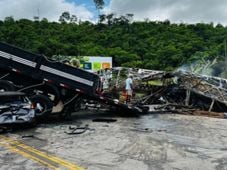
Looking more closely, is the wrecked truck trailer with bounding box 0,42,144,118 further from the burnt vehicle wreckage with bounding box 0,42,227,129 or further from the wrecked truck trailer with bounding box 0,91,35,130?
the wrecked truck trailer with bounding box 0,91,35,130

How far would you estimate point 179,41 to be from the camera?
2357 inches

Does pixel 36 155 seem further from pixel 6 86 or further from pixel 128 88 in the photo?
pixel 128 88

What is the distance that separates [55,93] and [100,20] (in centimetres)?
6692

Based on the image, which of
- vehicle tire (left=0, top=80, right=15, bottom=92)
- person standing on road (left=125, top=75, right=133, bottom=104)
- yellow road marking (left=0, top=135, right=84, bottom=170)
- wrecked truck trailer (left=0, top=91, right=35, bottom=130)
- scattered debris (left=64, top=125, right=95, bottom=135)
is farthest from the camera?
person standing on road (left=125, top=75, right=133, bottom=104)

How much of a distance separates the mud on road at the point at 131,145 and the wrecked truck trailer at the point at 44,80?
1010mm

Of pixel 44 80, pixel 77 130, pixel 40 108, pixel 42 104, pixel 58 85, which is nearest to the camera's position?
pixel 77 130

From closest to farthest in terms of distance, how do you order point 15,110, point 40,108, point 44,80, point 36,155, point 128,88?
point 36,155 → point 15,110 → point 40,108 → point 44,80 → point 128,88

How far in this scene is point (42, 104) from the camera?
1312 cm

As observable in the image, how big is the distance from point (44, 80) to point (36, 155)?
6017 mm

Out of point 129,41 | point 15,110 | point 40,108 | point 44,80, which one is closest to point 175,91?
point 44,80

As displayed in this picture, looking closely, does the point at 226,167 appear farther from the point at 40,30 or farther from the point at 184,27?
the point at 184,27

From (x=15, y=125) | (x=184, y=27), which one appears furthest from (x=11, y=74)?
(x=184, y=27)

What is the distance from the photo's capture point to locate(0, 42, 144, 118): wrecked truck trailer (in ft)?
43.2

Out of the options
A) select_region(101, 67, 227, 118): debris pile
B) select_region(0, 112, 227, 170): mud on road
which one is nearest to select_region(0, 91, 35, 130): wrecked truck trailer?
select_region(0, 112, 227, 170): mud on road
